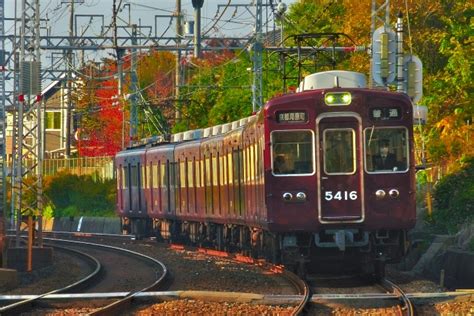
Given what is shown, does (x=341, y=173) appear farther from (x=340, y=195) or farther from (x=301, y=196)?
(x=301, y=196)

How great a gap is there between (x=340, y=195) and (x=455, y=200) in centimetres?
668

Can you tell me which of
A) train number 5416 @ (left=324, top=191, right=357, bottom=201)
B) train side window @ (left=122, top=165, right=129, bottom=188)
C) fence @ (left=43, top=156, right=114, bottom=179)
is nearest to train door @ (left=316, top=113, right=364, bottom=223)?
train number 5416 @ (left=324, top=191, right=357, bottom=201)

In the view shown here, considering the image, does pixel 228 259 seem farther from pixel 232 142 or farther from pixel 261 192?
pixel 261 192

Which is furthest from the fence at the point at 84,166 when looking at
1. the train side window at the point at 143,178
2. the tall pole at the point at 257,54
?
the tall pole at the point at 257,54

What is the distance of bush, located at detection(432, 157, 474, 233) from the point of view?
25234 mm

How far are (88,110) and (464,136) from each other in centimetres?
4029

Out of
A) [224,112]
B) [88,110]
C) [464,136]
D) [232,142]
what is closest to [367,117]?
[232,142]

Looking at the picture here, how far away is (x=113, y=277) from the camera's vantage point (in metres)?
24.1

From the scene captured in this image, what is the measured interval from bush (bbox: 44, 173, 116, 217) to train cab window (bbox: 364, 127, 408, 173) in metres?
37.4

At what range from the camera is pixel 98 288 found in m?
21.4

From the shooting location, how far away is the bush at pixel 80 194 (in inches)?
2319

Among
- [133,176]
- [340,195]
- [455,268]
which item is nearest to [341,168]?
[340,195]

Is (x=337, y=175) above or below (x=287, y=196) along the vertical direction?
above

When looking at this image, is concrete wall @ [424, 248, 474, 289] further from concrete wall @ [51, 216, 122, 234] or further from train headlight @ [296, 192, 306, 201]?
concrete wall @ [51, 216, 122, 234]
